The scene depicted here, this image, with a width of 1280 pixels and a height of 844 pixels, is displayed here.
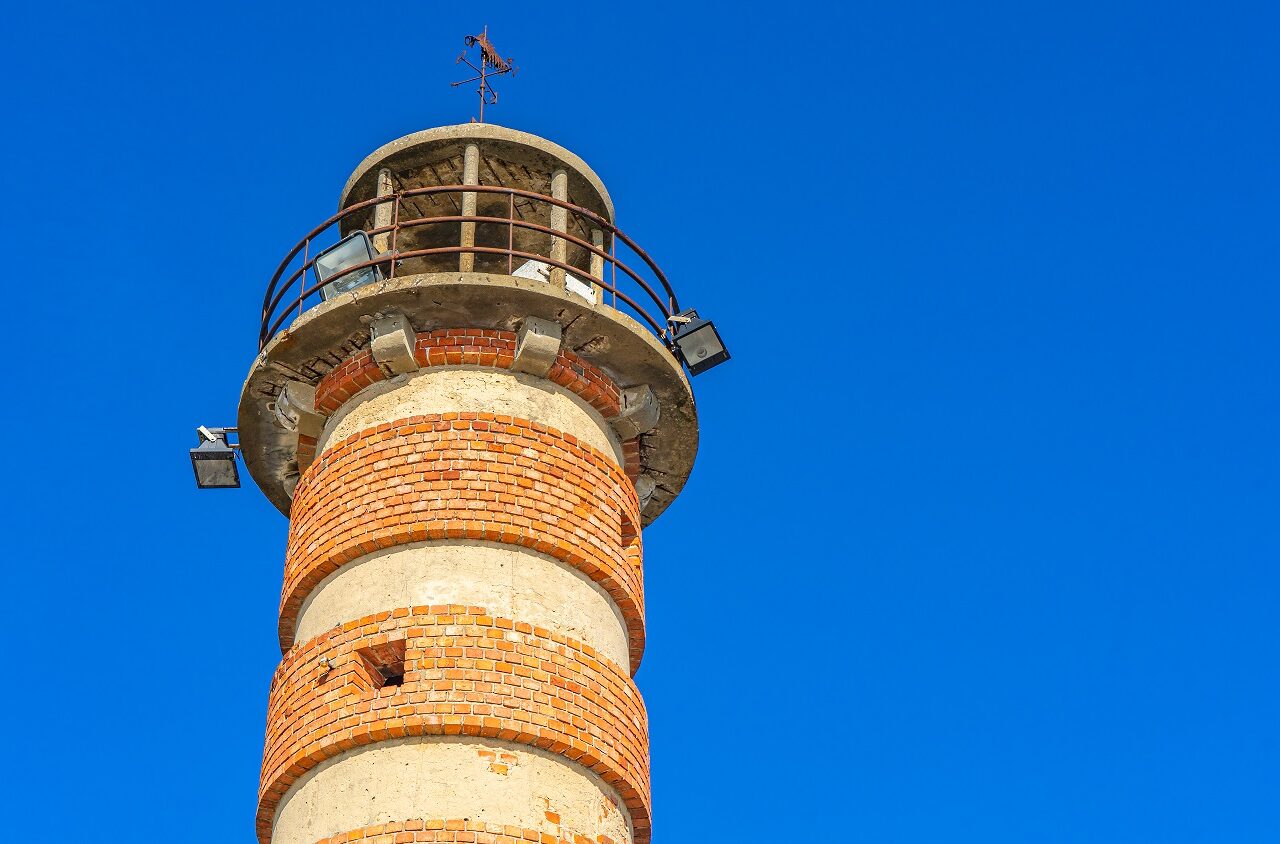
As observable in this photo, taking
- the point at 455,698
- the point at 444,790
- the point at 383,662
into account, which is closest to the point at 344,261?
the point at 383,662

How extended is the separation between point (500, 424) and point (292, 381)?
207 cm

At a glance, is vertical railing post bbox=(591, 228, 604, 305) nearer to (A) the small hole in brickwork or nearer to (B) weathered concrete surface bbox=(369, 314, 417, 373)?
(B) weathered concrete surface bbox=(369, 314, 417, 373)

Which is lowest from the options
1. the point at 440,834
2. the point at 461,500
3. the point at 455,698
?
the point at 440,834

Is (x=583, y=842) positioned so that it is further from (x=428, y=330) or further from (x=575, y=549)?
(x=428, y=330)

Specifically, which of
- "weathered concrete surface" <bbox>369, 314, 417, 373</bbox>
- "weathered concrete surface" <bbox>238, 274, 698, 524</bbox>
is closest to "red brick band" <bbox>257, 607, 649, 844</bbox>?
"weathered concrete surface" <bbox>369, 314, 417, 373</bbox>

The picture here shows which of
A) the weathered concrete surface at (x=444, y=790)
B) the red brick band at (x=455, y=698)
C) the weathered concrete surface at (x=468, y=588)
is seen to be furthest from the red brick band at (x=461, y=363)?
the weathered concrete surface at (x=444, y=790)

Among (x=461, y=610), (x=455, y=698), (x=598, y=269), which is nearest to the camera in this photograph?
(x=455, y=698)

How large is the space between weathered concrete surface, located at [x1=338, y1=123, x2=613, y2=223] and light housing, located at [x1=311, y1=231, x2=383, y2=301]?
1.61m

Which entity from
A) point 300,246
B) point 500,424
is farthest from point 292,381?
point 500,424

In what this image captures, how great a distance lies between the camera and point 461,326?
1181 centimetres

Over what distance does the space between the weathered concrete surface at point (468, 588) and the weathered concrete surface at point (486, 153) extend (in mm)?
4392

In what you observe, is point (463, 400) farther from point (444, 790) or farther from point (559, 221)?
point (444, 790)

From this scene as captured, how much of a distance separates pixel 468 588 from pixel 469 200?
4150 millimetres

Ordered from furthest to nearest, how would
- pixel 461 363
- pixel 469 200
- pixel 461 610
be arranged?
pixel 469 200 < pixel 461 363 < pixel 461 610
